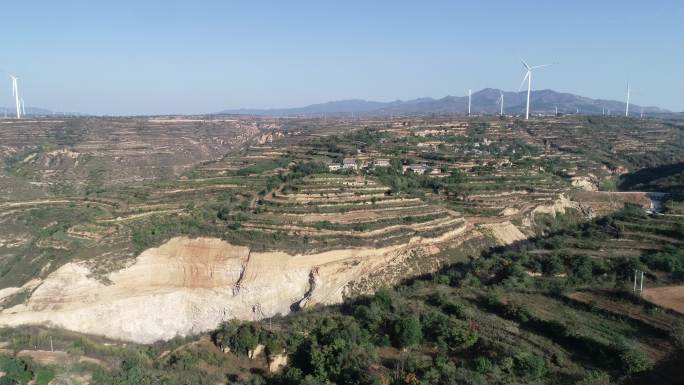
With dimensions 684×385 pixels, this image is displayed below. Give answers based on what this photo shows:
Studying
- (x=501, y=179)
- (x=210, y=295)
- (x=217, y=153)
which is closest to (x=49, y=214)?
(x=210, y=295)

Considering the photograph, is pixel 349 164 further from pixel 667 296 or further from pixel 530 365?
pixel 530 365

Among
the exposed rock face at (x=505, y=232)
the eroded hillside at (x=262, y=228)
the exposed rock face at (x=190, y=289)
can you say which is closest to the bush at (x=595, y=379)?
the eroded hillside at (x=262, y=228)

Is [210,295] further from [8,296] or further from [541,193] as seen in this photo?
[541,193]

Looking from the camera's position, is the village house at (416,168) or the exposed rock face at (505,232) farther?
the village house at (416,168)

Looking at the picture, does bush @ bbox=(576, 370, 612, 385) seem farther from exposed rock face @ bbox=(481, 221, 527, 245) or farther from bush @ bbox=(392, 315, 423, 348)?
exposed rock face @ bbox=(481, 221, 527, 245)

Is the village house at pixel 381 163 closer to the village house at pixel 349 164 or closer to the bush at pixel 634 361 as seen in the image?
the village house at pixel 349 164

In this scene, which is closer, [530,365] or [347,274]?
[530,365]

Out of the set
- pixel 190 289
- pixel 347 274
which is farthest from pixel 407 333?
pixel 190 289

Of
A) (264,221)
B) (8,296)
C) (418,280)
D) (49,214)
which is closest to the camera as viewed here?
(8,296)
